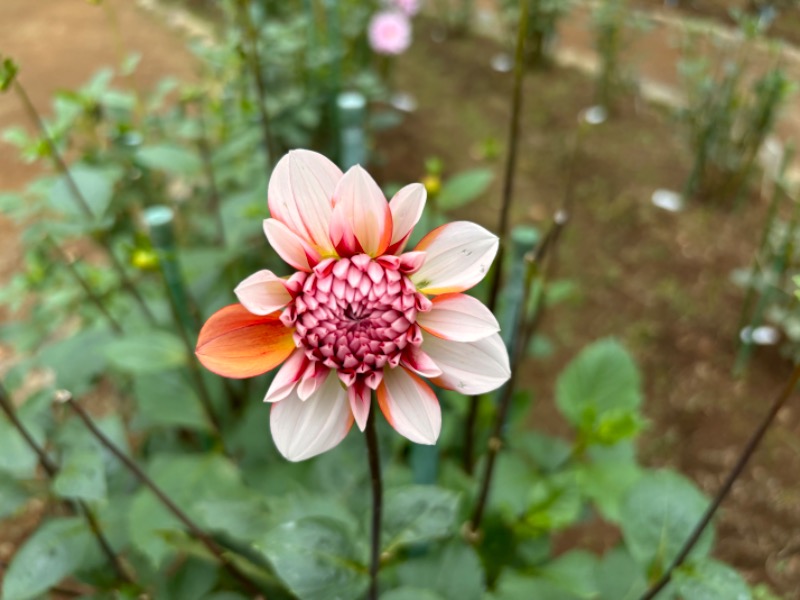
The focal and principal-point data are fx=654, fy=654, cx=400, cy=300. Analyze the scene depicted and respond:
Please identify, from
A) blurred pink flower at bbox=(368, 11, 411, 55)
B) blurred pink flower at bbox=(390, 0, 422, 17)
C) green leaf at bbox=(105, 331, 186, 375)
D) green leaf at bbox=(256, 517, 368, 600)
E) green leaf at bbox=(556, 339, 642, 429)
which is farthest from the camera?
blurred pink flower at bbox=(390, 0, 422, 17)

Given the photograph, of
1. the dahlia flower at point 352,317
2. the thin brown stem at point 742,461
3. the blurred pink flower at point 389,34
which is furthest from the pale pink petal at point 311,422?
the blurred pink flower at point 389,34

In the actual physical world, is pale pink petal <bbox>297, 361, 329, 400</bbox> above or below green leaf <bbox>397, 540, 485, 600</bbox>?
above

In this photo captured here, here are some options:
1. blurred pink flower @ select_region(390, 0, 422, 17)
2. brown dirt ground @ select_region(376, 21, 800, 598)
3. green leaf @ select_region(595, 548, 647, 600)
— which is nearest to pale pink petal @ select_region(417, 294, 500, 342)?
green leaf @ select_region(595, 548, 647, 600)

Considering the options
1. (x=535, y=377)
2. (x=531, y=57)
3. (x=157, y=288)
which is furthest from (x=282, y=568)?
(x=531, y=57)

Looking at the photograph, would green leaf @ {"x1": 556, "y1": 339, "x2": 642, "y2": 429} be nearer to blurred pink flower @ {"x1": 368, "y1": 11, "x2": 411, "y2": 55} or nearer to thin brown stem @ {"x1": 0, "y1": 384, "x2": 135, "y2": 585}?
thin brown stem @ {"x1": 0, "y1": 384, "x2": 135, "y2": 585}

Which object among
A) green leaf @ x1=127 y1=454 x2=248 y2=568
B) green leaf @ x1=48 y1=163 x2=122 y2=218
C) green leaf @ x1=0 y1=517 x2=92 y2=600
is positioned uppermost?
green leaf @ x1=48 y1=163 x2=122 y2=218

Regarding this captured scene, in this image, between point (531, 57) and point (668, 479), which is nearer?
point (668, 479)

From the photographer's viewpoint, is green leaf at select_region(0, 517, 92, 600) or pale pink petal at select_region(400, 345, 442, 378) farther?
green leaf at select_region(0, 517, 92, 600)

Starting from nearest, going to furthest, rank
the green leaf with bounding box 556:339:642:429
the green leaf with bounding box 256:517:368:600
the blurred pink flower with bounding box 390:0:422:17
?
the green leaf with bounding box 256:517:368:600
the green leaf with bounding box 556:339:642:429
the blurred pink flower with bounding box 390:0:422:17

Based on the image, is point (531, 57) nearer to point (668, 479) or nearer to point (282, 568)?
point (668, 479)
